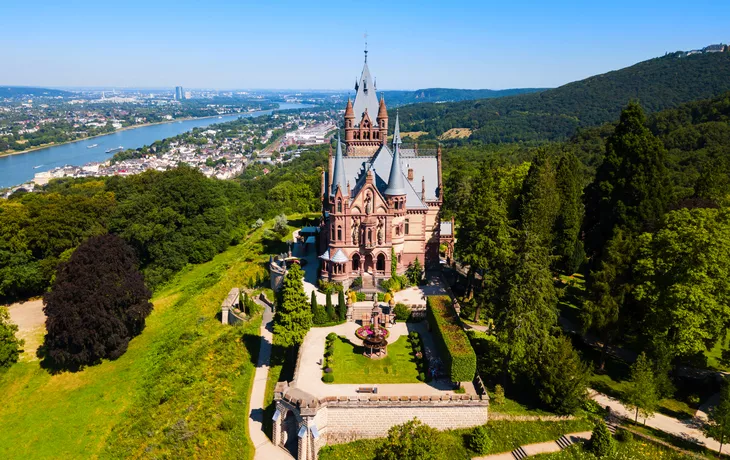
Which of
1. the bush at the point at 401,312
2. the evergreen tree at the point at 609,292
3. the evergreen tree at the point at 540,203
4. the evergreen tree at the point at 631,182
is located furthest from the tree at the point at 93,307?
the evergreen tree at the point at 631,182

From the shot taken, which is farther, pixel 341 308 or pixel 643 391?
pixel 341 308

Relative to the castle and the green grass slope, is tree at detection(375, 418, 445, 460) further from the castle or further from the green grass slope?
the castle

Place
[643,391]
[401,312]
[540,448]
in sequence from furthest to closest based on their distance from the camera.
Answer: [401,312] → [540,448] → [643,391]

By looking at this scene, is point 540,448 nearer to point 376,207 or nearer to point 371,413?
point 371,413

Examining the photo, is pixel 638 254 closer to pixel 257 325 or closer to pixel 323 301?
pixel 323 301

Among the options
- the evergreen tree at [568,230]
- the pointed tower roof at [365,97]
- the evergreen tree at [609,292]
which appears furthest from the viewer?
the pointed tower roof at [365,97]

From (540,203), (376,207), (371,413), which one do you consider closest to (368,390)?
(371,413)

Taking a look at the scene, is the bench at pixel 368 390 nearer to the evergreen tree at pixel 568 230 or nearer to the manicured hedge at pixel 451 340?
the manicured hedge at pixel 451 340

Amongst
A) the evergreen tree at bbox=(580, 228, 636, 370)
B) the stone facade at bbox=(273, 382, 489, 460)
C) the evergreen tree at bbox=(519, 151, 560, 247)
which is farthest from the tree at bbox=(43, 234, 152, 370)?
the evergreen tree at bbox=(580, 228, 636, 370)
